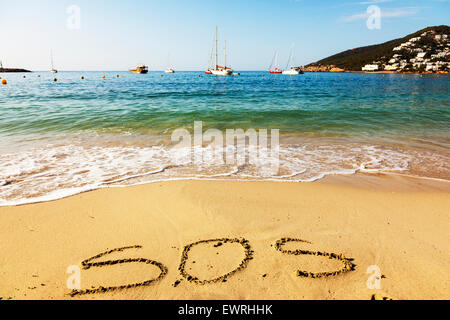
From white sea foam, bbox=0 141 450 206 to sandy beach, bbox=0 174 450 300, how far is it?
74 cm

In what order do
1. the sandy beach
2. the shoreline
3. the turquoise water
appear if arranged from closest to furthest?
Answer: the sandy beach < the shoreline < the turquoise water

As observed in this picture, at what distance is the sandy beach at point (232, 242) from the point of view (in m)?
2.89

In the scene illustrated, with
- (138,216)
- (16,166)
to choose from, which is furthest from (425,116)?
(16,166)

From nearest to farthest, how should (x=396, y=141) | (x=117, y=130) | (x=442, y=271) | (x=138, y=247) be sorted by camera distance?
(x=442, y=271) < (x=138, y=247) < (x=396, y=141) < (x=117, y=130)

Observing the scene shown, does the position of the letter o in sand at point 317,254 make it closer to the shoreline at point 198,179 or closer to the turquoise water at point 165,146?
the shoreline at point 198,179

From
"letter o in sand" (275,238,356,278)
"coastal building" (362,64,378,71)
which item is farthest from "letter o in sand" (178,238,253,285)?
"coastal building" (362,64,378,71)

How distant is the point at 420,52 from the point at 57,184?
197440 mm

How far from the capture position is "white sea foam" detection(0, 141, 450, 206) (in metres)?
5.82

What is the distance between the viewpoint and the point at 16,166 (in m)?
6.92

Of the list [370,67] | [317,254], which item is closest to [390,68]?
[370,67]

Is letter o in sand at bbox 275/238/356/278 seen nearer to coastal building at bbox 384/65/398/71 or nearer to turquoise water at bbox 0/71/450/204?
turquoise water at bbox 0/71/450/204

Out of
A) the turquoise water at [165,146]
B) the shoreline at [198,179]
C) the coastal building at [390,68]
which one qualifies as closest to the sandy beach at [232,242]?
the shoreline at [198,179]

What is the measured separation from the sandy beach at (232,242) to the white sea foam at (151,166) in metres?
0.74
